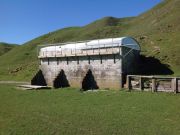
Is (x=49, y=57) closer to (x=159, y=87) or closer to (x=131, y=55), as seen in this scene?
(x=131, y=55)

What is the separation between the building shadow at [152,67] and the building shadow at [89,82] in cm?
672

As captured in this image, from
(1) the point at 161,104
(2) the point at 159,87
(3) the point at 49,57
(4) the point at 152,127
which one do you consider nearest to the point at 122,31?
(3) the point at 49,57

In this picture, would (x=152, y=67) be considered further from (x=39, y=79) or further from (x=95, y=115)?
(x=95, y=115)

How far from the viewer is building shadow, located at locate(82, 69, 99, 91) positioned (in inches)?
1522

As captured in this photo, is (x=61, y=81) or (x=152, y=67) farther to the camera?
(x=61, y=81)

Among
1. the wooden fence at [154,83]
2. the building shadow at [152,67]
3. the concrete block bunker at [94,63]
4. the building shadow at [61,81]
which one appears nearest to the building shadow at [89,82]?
the concrete block bunker at [94,63]

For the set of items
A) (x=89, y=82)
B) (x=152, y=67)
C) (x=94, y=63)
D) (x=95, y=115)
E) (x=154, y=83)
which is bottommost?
(x=95, y=115)

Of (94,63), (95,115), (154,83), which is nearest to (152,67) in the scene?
(94,63)

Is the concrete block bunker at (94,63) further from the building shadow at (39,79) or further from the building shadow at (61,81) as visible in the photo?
the building shadow at (39,79)

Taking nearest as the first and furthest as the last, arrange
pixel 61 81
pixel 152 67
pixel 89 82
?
pixel 89 82 < pixel 152 67 < pixel 61 81

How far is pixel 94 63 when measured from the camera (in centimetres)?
3962

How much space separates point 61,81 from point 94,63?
6.85 metres

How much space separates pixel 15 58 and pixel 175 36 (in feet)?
210

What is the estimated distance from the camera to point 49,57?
4669 centimetres
